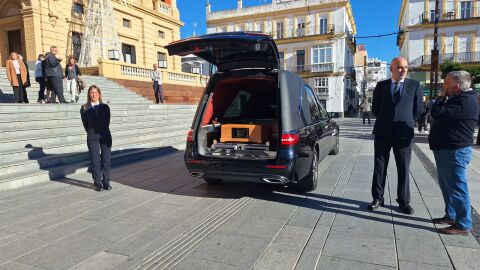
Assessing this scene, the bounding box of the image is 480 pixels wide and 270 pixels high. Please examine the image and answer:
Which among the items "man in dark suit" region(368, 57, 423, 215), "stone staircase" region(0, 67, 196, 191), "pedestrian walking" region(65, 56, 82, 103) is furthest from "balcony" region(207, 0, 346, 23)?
"man in dark suit" region(368, 57, 423, 215)

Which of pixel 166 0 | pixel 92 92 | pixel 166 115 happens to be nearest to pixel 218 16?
pixel 166 0

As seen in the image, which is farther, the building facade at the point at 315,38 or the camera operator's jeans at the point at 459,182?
the building facade at the point at 315,38

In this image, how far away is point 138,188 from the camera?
19.2 ft

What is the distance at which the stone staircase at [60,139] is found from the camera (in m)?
6.30

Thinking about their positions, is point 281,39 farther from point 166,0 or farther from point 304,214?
point 304,214

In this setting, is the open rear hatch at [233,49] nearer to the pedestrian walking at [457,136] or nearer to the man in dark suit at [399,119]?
the man in dark suit at [399,119]

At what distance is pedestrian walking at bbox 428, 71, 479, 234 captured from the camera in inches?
139

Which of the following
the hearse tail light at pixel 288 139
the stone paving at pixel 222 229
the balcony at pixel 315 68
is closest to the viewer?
the stone paving at pixel 222 229

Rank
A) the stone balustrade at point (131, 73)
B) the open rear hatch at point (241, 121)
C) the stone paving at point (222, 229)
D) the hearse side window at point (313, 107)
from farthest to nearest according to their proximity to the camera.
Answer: the stone balustrade at point (131, 73) → the hearse side window at point (313, 107) → the open rear hatch at point (241, 121) → the stone paving at point (222, 229)

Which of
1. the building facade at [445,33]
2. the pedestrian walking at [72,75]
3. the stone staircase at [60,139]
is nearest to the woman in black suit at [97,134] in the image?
the stone staircase at [60,139]

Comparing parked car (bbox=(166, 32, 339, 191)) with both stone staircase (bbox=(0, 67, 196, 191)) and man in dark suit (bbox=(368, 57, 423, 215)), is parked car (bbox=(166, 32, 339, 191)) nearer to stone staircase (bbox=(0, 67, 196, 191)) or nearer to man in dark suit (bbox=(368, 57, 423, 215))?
man in dark suit (bbox=(368, 57, 423, 215))

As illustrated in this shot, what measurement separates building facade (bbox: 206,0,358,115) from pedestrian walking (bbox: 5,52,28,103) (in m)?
31.1

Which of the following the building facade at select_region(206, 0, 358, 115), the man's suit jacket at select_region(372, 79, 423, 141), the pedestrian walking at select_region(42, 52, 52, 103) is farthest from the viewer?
the building facade at select_region(206, 0, 358, 115)

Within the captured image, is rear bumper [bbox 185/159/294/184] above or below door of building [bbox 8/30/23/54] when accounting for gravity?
below
